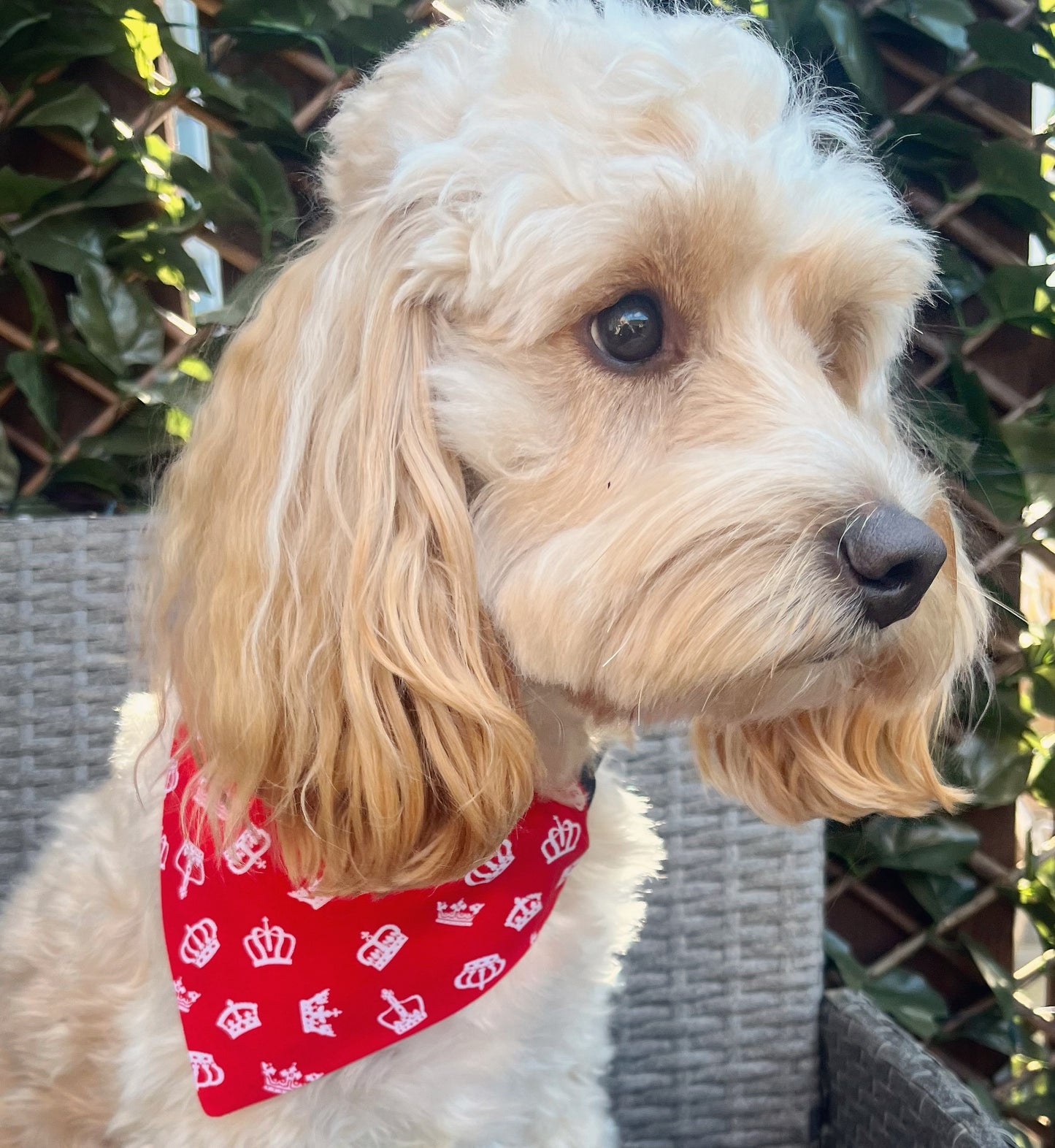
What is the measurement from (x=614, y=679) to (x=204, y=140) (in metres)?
1.19

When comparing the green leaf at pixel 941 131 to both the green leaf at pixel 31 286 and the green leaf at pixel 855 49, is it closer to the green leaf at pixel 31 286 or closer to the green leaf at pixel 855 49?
the green leaf at pixel 855 49

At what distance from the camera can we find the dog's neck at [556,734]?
2.61 feet

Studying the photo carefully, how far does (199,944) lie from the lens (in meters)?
0.80

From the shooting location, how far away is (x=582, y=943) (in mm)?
935

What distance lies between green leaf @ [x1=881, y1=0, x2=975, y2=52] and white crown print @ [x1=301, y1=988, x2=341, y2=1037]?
1.37 metres

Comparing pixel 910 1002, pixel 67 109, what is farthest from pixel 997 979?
pixel 67 109

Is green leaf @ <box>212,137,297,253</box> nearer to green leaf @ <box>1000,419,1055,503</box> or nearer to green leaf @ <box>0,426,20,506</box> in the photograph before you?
green leaf @ <box>0,426,20,506</box>

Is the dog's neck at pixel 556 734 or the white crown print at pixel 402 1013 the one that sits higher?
the dog's neck at pixel 556 734

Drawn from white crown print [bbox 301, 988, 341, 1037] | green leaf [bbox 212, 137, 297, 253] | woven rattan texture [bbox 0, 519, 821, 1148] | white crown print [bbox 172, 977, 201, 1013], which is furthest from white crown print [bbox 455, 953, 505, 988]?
green leaf [bbox 212, 137, 297, 253]

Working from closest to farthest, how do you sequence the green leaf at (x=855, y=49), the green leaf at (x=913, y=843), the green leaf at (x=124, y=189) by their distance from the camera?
the green leaf at (x=855, y=49) < the green leaf at (x=124, y=189) < the green leaf at (x=913, y=843)

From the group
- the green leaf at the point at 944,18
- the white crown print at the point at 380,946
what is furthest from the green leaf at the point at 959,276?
the white crown print at the point at 380,946

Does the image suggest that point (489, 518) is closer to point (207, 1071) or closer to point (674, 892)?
point (207, 1071)

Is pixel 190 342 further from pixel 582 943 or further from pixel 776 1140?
pixel 776 1140

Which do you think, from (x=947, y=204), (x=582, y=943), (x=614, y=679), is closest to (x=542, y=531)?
(x=614, y=679)
